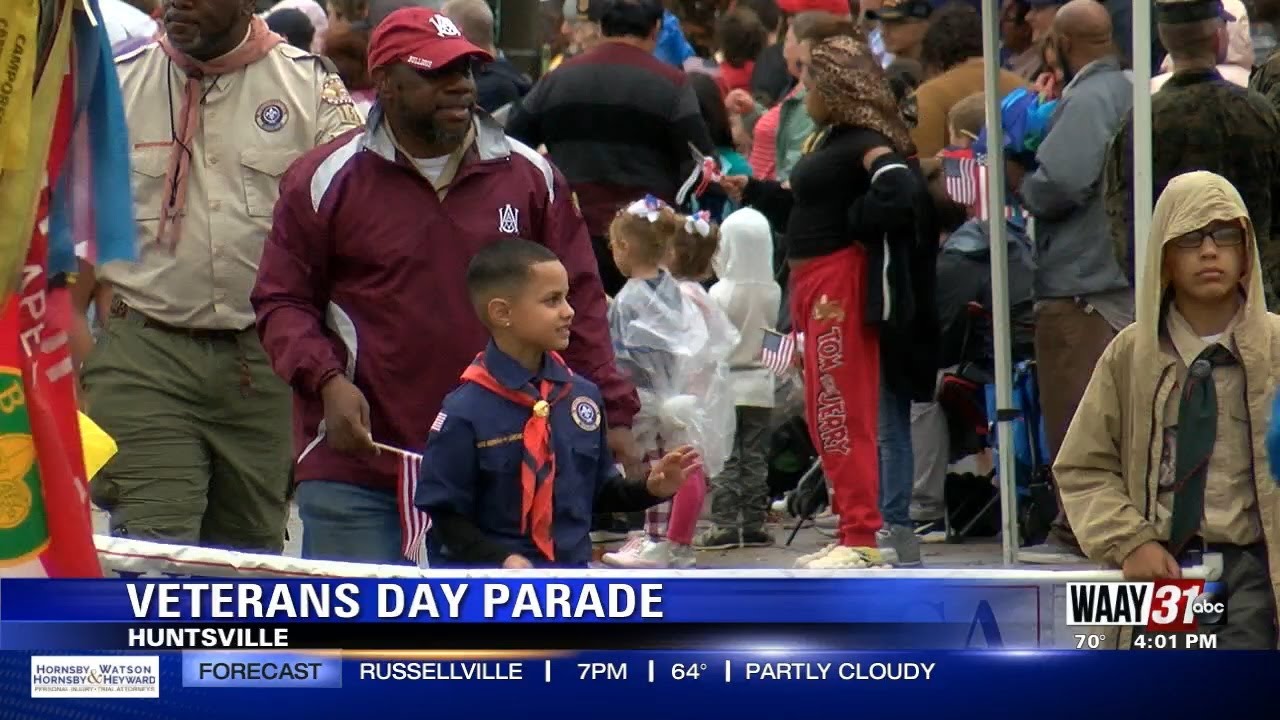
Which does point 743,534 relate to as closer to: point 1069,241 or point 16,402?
point 1069,241

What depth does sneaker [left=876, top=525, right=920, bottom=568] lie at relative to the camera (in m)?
10.7

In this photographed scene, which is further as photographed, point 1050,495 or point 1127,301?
point 1050,495

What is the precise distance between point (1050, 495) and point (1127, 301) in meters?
1.13

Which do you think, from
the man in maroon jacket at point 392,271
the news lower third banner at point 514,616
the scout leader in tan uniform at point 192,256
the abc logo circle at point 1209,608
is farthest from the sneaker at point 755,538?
the news lower third banner at point 514,616

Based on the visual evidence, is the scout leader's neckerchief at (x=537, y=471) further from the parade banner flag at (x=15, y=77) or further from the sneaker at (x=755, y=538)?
the sneaker at (x=755, y=538)

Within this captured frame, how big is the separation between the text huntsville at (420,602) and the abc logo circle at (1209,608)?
1.32 m

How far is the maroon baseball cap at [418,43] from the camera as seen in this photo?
6871 millimetres

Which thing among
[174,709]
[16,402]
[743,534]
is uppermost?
[16,402]

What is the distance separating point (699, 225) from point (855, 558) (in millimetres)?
1828

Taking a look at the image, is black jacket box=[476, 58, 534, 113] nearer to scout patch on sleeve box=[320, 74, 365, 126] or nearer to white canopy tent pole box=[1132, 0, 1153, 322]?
white canopy tent pole box=[1132, 0, 1153, 322]

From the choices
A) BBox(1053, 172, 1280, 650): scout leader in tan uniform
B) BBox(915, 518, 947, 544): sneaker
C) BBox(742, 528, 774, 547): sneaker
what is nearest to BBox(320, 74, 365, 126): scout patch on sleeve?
BBox(1053, 172, 1280, 650): scout leader in tan uniform

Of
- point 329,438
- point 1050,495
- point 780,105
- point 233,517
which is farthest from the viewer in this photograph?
point 780,105

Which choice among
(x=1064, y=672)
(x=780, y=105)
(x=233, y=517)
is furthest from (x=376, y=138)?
(x=780, y=105)

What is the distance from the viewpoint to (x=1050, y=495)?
37.0ft
